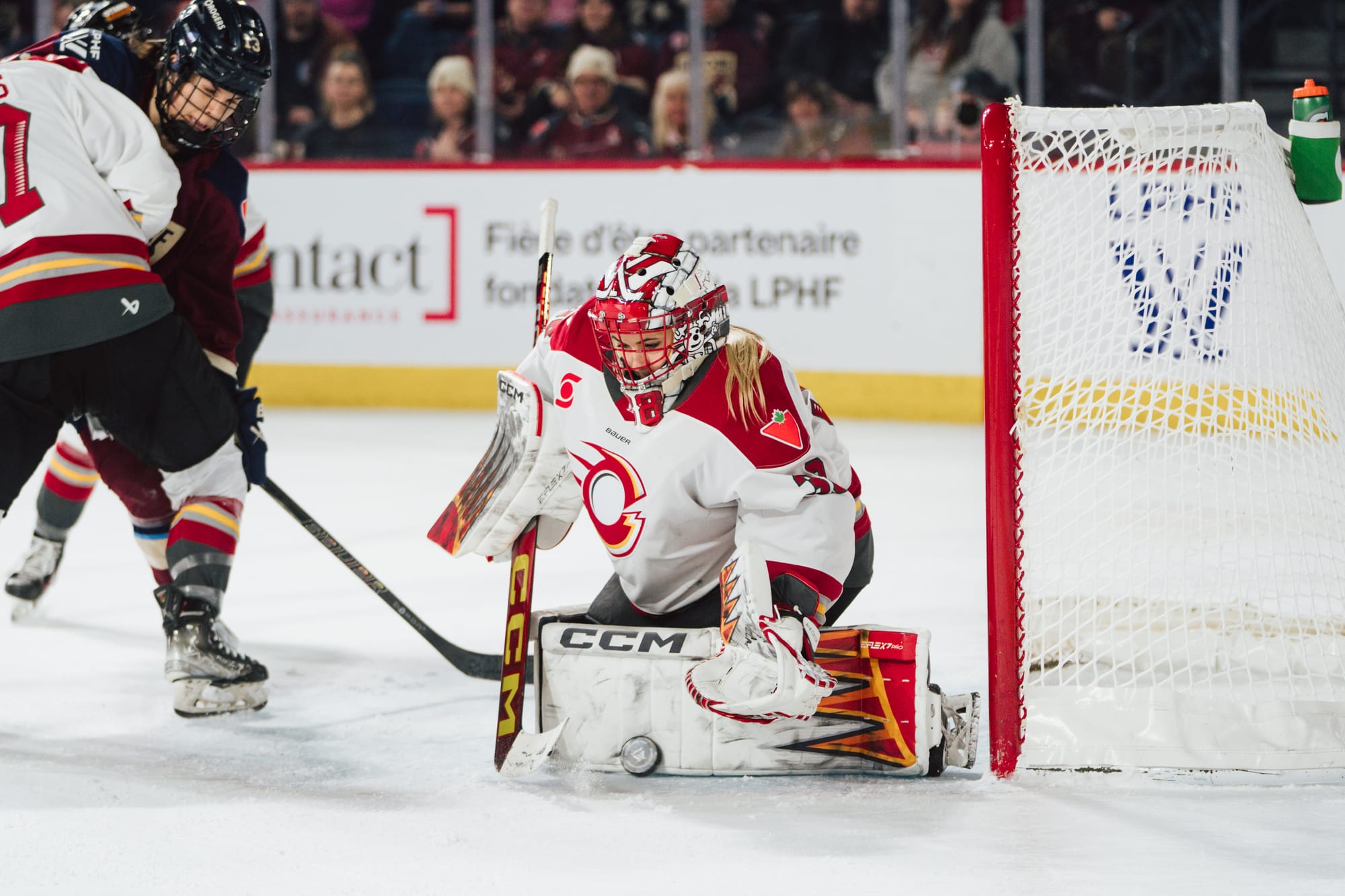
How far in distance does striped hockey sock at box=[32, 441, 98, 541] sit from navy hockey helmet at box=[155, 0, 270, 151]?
93 centimetres

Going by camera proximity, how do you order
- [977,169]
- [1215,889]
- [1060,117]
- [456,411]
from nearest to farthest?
[1215,889], [1060,117], [977,169], [456,411]

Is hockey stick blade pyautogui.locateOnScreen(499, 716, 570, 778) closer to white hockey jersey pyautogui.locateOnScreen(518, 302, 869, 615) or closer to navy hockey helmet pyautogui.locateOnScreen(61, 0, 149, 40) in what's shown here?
white hockey jersey pyautogui.locateOnScreen(518, 302, 869, 615)

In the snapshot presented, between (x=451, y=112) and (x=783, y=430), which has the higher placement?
(x=451, y=112)

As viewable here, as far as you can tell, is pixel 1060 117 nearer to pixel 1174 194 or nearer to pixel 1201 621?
pixel 1174 194

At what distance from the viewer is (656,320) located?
1.92 m

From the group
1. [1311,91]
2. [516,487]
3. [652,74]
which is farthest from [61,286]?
[652,74]

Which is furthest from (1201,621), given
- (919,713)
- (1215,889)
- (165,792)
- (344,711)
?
(165,792)

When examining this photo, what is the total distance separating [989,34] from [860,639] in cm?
410

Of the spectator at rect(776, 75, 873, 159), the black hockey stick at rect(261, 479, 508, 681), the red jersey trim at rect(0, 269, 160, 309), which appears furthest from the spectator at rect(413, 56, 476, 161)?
the red jersey trim at rect(0, 269, 160, 309)

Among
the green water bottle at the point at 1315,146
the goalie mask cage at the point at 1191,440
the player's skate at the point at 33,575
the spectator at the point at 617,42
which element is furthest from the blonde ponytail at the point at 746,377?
the spectator at the point at 617,42

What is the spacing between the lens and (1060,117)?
6.68ft

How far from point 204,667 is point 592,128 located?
13.0 feet

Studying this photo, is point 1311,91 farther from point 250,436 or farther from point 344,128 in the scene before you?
point 344,128

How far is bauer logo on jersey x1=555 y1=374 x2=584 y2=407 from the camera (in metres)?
2.14
